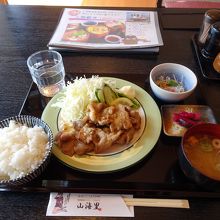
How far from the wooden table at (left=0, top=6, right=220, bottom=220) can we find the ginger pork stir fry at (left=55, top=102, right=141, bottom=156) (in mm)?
101

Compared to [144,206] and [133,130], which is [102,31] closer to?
[133,130]

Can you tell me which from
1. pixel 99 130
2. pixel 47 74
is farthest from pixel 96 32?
pixel 99 130

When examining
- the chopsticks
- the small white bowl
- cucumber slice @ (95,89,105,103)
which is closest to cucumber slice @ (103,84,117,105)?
cucumber slice @ (95,89,105,103)

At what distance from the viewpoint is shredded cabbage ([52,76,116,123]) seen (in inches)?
37.3

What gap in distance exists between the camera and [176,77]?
1093 millimetres

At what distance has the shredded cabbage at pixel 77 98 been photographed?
3.11ft

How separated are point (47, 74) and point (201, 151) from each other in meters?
0.73

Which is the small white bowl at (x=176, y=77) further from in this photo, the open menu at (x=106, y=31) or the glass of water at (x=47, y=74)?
the glass of water at (x=47, y=74)

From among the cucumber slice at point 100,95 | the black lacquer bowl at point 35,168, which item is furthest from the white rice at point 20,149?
the cucumber slice at point 100,95

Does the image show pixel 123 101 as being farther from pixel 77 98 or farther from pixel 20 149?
pixel 20 149

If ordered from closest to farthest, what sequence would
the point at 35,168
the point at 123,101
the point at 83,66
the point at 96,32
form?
the point at 35,168 → the point at 123,101 → the point at 83,66 → the point at 96,32

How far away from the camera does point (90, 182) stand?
0.77 meters

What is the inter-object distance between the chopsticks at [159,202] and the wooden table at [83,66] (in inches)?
0.5

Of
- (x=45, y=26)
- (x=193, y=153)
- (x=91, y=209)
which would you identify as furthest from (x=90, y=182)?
(x=45, y=26)
